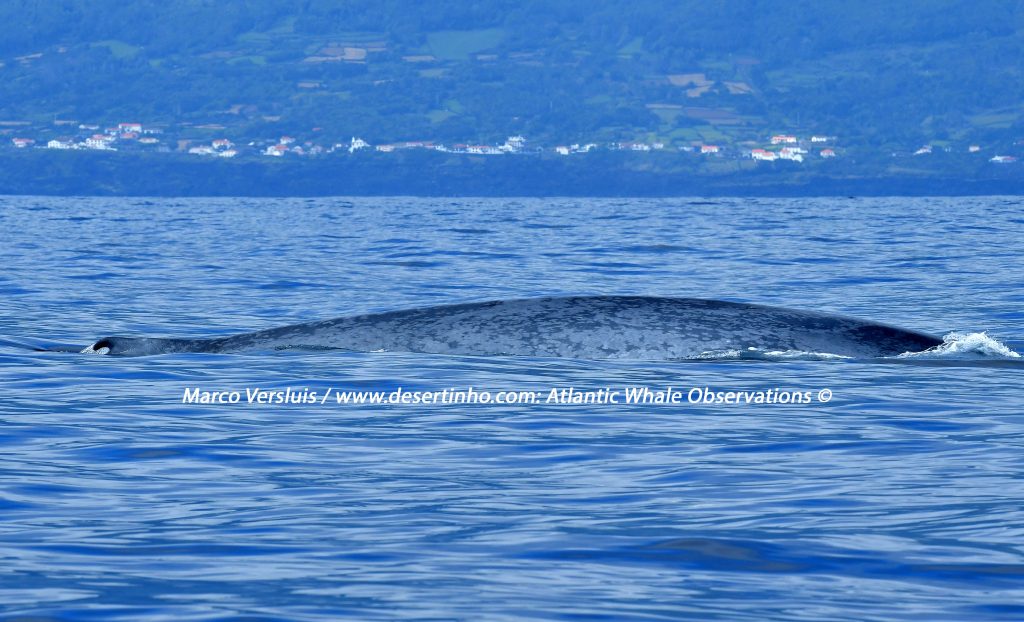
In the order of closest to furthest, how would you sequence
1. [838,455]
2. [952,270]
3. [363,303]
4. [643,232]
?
[838,455]
[363,303]
[952,270]
[643,232]

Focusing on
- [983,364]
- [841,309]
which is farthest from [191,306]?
[983,364]

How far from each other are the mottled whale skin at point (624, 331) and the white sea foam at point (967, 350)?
0.08 metres

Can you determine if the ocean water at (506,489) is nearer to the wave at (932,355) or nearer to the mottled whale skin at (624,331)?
the wave at (932,355)

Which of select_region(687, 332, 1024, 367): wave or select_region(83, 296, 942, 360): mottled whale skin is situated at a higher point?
select_region(83, 296, 942, 360): mottled whale skin

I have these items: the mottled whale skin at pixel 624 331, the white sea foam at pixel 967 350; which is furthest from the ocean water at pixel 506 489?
the mottled whale skin at pixel 624 331

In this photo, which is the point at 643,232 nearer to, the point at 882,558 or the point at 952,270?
the point at 952,270

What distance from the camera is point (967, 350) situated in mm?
16578

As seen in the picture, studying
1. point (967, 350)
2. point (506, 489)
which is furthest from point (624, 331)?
point (506, 489)

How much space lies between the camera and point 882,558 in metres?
7.72

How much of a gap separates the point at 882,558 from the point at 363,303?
59.5ft

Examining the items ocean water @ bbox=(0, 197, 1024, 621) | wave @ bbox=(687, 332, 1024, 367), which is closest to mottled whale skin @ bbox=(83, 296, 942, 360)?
wave @ bbox=(687, 332, 1024, 367)

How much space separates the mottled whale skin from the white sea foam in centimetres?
8

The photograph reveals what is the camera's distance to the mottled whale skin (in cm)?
1545

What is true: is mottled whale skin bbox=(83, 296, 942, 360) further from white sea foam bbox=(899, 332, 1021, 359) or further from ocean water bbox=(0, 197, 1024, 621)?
ocean water bbox=(0, 197, 1024, 621)
